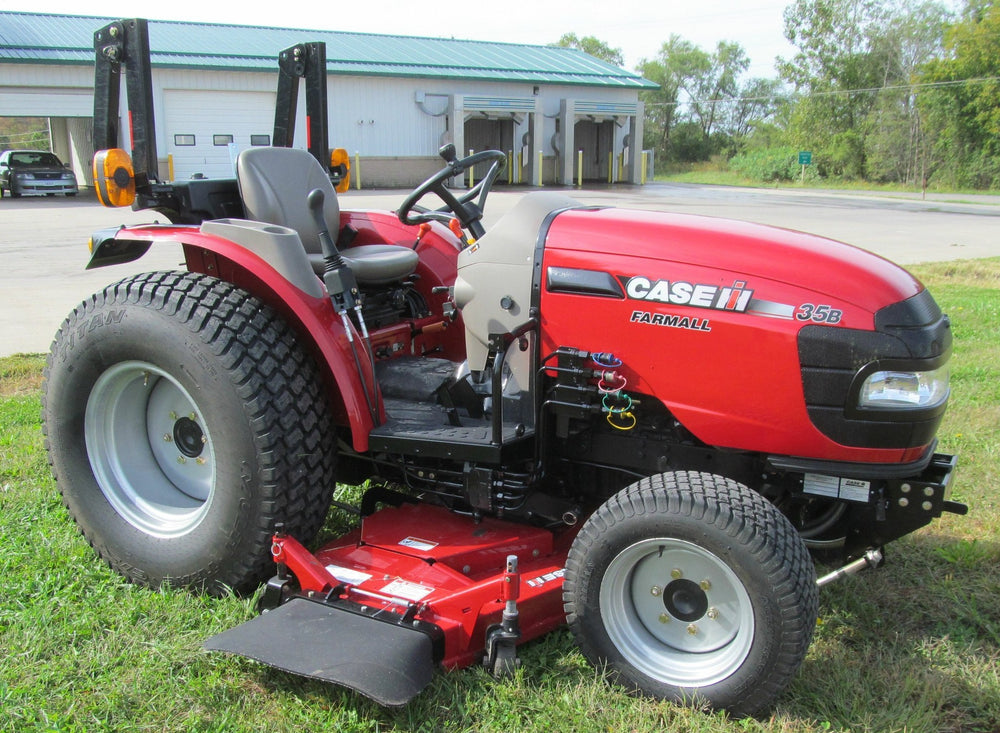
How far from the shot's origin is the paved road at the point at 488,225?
766cm

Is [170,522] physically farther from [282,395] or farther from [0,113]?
[0,113]

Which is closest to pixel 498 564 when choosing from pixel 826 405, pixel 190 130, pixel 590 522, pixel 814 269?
pixel 590 522

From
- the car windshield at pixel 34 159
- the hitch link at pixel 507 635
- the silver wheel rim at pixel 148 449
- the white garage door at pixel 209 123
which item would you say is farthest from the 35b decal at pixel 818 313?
the car windshield at pixel 34 159

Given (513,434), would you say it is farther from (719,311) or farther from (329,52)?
(329,52)

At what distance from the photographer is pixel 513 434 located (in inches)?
104

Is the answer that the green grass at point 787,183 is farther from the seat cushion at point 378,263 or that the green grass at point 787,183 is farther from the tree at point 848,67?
the seat cushion at point 378,263

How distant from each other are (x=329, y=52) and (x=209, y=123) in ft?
15.9

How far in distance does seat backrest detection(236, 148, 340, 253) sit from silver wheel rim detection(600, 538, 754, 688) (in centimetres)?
196

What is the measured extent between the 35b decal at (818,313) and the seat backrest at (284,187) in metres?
2.05

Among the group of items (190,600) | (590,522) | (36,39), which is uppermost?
(36,39)

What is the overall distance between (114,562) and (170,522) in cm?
23

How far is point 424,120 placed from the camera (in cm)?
2662

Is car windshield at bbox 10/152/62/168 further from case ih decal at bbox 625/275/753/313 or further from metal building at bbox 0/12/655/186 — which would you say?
case ih decal at bbox 625/275/753/313

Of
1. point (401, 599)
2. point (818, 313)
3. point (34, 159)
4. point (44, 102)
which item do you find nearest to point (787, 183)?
point (44, 102)
